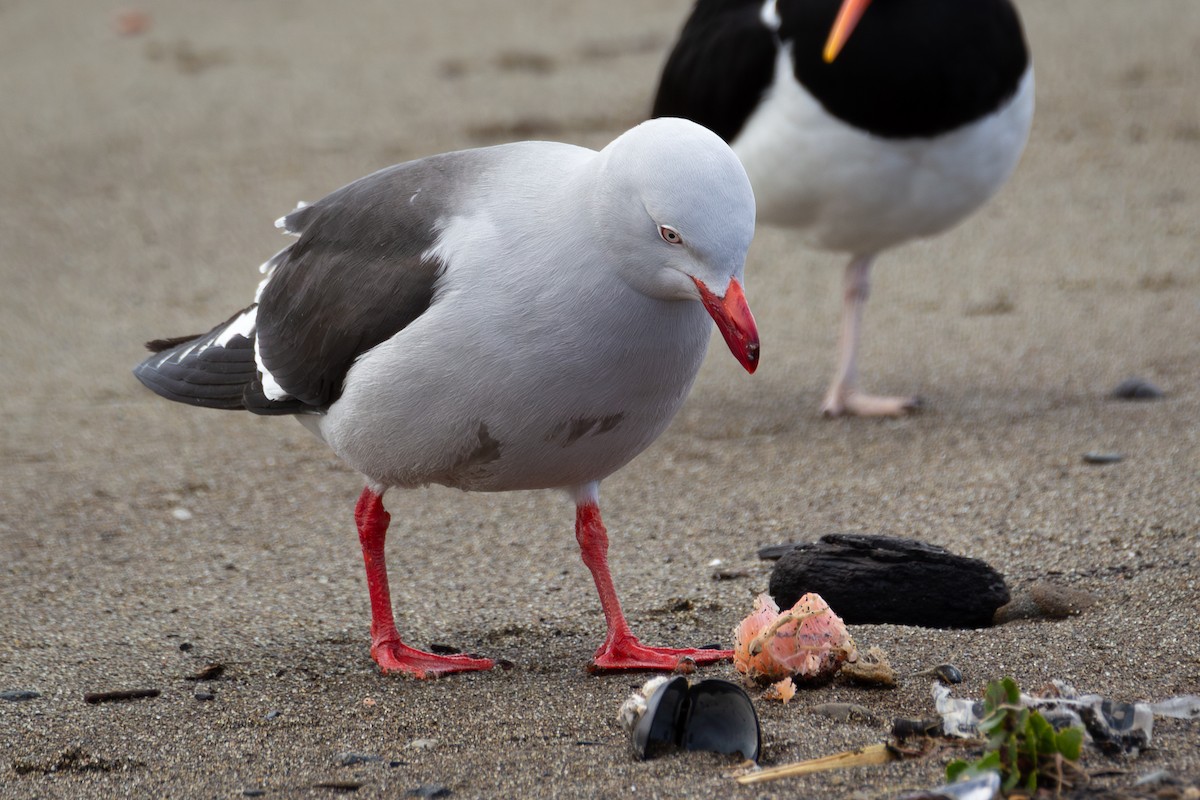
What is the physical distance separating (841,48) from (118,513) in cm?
284

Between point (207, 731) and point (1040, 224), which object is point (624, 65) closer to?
point (1040, 224)

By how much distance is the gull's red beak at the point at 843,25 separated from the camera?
16.7 feet

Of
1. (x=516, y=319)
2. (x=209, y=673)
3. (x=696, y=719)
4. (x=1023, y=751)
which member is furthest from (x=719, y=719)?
(x=209, y=673)

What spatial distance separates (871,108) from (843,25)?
29cm

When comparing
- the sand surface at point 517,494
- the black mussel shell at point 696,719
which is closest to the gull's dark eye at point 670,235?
the black mussel shell at point 696,719

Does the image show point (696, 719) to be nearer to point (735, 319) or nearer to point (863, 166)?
point (735, 319)

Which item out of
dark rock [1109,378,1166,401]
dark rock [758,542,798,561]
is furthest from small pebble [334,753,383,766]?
dark rock [1109,378,1166,401]

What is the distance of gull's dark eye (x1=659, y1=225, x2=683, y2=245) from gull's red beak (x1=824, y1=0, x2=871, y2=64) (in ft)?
8.56

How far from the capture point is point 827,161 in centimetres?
521

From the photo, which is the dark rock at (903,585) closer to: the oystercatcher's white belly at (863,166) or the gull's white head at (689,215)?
the gull's white head at (689,215)

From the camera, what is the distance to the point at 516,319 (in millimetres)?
2912

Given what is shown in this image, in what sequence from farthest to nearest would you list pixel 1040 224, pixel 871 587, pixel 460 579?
pixel 1040 224 < pixel 460 579 < pixel 871 587

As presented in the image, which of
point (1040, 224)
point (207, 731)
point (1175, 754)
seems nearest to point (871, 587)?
point (1175, 754)

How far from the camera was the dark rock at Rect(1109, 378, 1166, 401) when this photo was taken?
17.4 ft
